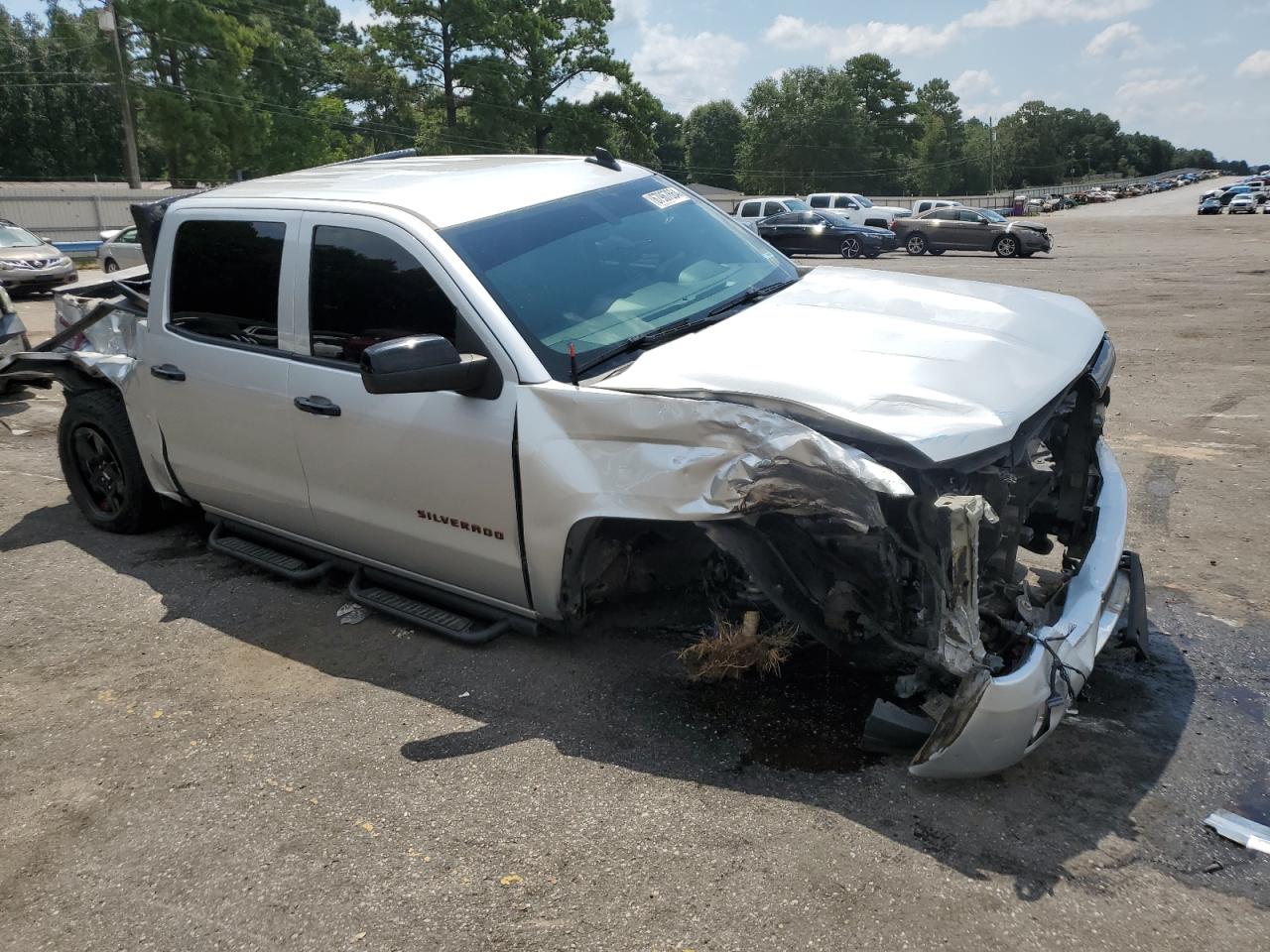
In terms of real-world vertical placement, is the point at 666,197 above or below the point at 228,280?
above

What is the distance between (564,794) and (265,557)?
2302 mm

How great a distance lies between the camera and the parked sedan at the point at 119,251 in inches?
760

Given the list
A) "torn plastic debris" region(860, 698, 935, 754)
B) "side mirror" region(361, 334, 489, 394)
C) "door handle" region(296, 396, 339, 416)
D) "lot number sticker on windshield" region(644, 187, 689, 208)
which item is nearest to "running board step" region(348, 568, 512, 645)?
"door handle" region(296, 396, 339, 416)

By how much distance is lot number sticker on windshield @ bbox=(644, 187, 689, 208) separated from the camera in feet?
14.6

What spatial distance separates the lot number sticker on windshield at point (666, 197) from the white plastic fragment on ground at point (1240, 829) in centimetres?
309

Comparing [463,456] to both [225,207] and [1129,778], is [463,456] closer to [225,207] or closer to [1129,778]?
[225,207]

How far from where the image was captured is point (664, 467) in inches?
123

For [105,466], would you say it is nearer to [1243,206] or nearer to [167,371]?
[167,371]

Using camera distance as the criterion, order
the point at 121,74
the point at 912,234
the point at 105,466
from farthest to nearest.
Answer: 1. the point at 121,74
2. the point at 912,234
3. the point at 105,466

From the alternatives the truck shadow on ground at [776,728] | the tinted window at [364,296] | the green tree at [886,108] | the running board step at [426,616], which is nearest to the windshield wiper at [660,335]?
the tinted window at [364,296]

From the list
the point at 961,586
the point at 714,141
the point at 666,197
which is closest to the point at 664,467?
the point at 961,586

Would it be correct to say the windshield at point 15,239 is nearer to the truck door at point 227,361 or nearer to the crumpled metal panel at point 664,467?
the truck door at point 227,361

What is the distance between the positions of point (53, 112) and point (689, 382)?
70.7 m

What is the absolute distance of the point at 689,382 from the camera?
314 centimetres
